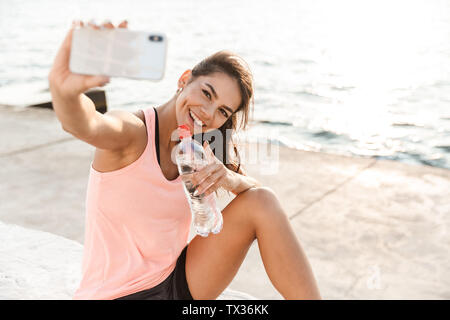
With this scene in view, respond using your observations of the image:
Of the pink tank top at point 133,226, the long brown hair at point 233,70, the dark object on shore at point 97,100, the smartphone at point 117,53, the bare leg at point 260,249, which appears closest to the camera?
the smartphone at point 117,53

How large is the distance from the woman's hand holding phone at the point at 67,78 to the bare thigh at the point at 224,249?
101cm

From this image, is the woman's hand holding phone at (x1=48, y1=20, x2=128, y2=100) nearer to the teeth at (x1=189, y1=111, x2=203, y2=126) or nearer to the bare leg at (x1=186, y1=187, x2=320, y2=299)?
the teeth at (x1=189, y1=111, x2=203, y2=126)

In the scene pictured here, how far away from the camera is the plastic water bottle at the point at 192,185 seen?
2.18 meters

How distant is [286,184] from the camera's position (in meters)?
4.84

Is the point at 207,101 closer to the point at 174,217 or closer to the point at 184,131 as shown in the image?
the point at 184,131

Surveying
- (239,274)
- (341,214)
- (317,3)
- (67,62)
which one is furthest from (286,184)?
(317,3)

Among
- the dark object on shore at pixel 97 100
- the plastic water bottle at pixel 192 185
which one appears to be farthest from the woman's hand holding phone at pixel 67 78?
the dark object on shore at pixel 97 100

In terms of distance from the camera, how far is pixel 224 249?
237cm

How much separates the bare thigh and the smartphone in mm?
1011

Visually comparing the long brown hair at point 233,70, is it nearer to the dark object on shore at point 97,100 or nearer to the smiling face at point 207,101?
the smiling face at point 207,101

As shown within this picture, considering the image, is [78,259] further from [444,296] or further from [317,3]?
[317,3]

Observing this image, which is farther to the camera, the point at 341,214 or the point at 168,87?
the point at 168,87

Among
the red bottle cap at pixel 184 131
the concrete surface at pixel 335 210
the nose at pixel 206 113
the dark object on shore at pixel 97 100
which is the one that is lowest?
the dark object on shore at pixel 97 100
